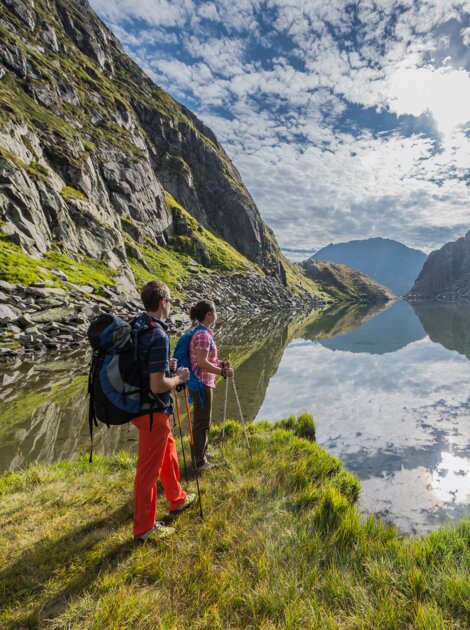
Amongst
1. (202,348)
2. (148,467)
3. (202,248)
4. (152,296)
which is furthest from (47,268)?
(202,248)

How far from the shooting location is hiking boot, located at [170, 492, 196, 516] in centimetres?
494

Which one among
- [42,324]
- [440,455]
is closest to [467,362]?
[440,455]

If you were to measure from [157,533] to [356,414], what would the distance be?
9.60 m

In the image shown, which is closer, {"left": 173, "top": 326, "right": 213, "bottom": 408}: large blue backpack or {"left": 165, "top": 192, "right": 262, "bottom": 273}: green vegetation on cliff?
{"left": 173, "top": 326, "right": 213, "bottom": 408}: large blue backpack

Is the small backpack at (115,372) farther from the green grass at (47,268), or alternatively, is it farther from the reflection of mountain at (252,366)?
the green grass at (47,268)

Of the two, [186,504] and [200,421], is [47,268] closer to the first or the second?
[200,421]

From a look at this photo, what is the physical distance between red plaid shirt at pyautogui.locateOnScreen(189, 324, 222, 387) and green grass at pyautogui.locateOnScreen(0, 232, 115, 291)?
24624 mm

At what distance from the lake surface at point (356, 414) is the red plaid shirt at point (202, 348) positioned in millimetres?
4112

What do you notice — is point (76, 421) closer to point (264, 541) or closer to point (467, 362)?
point (264, 541)

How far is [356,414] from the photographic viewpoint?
11984 millimetres

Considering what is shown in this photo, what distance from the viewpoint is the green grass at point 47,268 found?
84.3ft

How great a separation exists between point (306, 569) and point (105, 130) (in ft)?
341

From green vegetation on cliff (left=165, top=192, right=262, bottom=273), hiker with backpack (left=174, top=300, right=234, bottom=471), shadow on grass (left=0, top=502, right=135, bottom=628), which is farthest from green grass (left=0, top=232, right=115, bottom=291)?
green vegetation on cliff (left=165, top=192, right=262, bottom=273)

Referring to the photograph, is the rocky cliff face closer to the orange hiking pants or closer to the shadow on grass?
the shadow on grass
